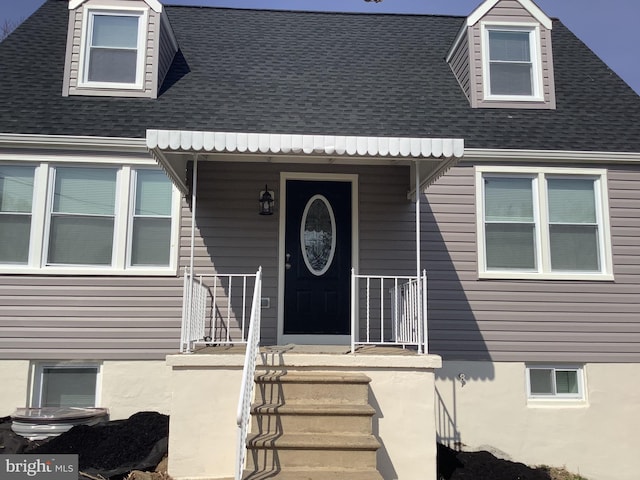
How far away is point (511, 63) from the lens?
7.54 m

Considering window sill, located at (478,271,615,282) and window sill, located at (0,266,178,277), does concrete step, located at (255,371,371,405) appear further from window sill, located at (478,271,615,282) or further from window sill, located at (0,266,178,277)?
window sill, located at (478,271,615,282)

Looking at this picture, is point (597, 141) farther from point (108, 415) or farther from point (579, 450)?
point (108, 415)

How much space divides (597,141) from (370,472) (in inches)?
208

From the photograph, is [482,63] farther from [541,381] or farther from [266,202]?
[541,381]

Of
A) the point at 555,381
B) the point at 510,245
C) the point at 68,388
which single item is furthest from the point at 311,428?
the point at 510,245

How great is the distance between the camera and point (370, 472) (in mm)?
4078

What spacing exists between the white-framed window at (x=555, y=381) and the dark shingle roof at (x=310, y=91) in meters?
2.78

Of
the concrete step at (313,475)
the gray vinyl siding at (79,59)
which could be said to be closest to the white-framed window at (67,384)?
the concrete step at (313,475)

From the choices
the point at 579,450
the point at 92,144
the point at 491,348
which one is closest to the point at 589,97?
the point at 491,348

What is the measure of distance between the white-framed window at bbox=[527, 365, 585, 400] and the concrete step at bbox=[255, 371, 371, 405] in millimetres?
2961

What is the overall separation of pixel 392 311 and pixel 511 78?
3.82m

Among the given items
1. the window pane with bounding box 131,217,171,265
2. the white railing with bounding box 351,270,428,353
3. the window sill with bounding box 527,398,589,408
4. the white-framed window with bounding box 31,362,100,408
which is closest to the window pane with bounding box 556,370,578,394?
the window sill with bounding box 527,398,589,408

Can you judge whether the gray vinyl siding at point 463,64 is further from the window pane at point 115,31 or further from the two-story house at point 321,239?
the window pane at point 115,31

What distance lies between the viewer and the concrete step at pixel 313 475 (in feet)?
12.9
